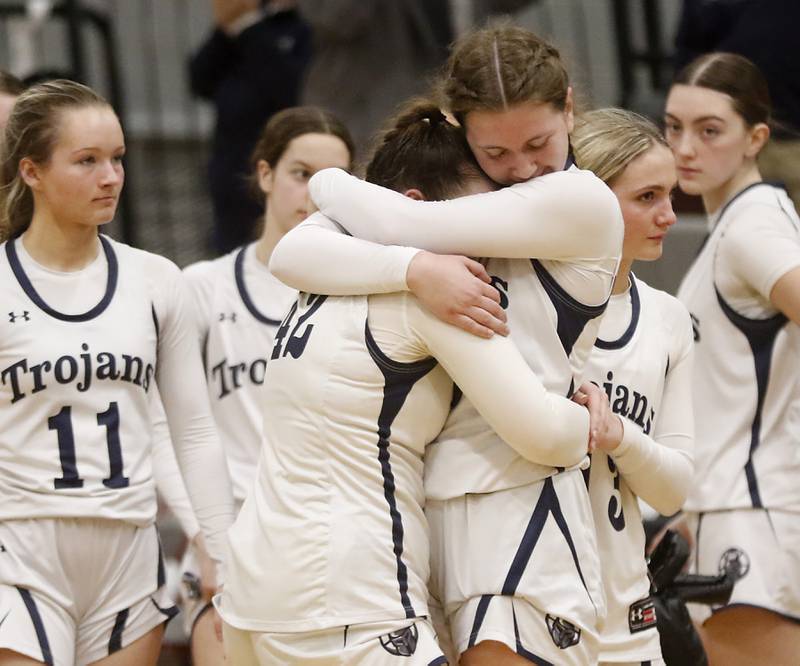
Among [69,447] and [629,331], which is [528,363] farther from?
[69,447]

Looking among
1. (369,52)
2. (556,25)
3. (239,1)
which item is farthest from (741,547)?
(556,25)

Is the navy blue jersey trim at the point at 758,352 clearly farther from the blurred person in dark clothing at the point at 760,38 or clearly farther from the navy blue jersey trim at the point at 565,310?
the blurred person in dark clothing at the point at 760,38

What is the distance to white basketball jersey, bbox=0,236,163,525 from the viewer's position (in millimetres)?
3180

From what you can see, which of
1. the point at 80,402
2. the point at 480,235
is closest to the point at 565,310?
the point at 480,235

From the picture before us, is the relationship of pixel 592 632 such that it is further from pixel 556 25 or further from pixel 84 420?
pixel 556 25

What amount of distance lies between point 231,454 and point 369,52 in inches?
117

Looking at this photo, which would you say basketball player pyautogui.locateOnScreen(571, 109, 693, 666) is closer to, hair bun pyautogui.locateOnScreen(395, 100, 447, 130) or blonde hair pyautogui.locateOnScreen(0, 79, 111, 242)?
hair bun pyautogui.locateOnScreen(395, 100, 447, 130)

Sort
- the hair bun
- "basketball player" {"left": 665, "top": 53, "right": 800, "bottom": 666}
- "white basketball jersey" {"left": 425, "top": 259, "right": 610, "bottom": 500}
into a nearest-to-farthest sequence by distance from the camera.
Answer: "white basketball jersey" {"left": 425, "top": 259, "right": 610, "bottom": 500}
the hair bun
"basketball player" {"left": 665, "top": 53, "right": 800, "bottom": 666}

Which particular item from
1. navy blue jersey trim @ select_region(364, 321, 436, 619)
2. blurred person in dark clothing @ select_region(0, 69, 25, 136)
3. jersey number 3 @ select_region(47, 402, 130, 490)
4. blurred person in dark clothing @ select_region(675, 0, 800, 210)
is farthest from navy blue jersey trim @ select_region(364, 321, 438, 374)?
blurred person in dark clothing @ select_region(675, 0, 800, 210)

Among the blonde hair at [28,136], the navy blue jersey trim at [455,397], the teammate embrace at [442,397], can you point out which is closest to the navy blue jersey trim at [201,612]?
the teammate embrace at [442,397]

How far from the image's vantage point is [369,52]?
21.5 feet

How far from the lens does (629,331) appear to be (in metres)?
3.10

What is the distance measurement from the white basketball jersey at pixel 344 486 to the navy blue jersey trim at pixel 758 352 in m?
1.40

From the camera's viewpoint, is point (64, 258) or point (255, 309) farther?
point (255, 309)
